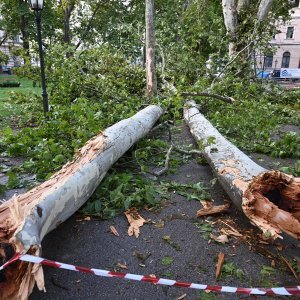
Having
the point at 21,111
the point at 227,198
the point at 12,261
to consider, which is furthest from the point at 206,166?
the point at 21,111

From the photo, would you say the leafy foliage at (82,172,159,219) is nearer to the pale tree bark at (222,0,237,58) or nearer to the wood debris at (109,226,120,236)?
the wood debris at (109,226,120,236)

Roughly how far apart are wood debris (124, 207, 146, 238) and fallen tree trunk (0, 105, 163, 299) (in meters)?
0.41

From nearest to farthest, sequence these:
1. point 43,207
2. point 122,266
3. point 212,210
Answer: point 43,207 < point 122,266 < point 212,210

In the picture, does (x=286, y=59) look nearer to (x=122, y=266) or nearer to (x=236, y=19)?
(x=236, y=19)

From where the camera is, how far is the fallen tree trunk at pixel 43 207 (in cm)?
162

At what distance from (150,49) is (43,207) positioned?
580cm

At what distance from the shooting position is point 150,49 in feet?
23.6

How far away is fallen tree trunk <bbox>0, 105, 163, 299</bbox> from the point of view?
1.62m

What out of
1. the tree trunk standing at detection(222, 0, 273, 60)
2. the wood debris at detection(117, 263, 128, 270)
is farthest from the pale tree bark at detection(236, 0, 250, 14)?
the wood debris at detection(117, 263, 128, 270)

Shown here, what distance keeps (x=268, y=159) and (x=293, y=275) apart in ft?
9.10

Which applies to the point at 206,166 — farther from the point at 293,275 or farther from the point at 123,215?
the point at 293,275

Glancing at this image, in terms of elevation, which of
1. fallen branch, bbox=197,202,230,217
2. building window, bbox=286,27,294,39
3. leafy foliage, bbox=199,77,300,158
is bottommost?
fallen branch, bbox=197,202,230,217

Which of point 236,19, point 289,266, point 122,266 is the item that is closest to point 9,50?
point 236,19

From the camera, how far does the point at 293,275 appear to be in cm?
209
